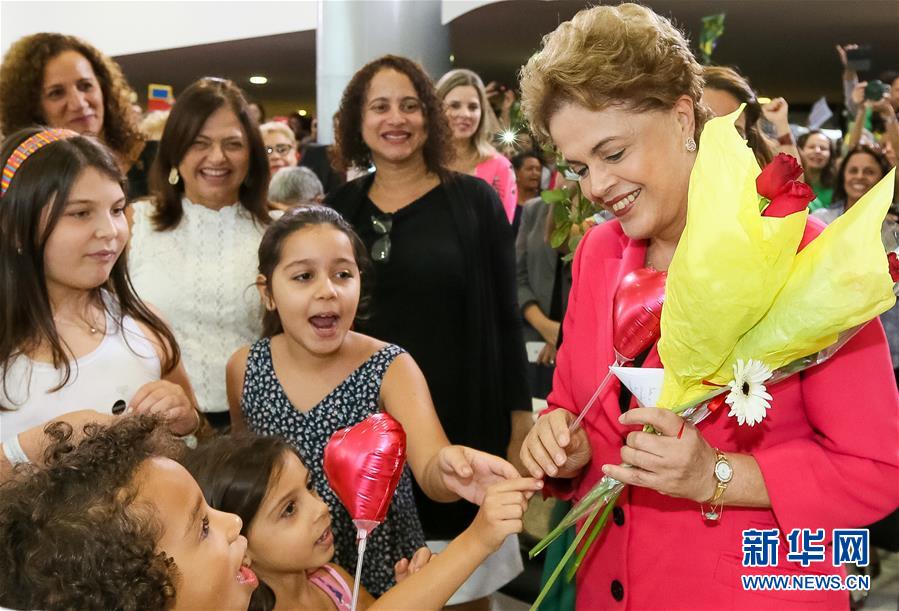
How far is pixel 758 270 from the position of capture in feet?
3.51

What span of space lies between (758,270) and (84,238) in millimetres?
1307

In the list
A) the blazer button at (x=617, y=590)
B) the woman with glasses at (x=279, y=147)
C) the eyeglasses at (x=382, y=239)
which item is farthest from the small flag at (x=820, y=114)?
the blazer button at (x=617, y=590)

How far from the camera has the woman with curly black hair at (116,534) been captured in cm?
110

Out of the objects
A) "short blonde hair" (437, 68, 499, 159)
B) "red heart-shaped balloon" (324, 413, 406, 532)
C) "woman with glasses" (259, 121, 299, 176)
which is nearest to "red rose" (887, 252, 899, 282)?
"red heart-shaped balloon" (324, 413, 406, 532)

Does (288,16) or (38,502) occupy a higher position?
(288,16)

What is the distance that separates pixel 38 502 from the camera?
1171 millimetres

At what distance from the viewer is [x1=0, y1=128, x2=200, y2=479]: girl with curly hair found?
1.76 metres

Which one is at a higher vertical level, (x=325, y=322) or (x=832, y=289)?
(x=832, y=289)

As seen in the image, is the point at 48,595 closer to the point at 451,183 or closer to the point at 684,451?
the point at 684,451

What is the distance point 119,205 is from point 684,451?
1.27 metres

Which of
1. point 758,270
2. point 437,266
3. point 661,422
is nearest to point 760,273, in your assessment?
point 758,270

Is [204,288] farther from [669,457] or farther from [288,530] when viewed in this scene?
[669,457]

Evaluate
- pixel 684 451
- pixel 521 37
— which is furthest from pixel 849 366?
pixel 521 37

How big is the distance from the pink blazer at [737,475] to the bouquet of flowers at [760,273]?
12cm
